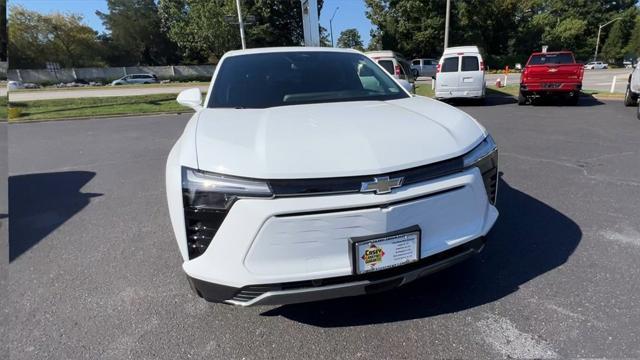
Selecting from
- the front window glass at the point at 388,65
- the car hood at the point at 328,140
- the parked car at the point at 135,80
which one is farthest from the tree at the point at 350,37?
the car hood at the point at 328,140

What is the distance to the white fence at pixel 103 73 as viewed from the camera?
45812 mm

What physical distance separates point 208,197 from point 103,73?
56.6 meters

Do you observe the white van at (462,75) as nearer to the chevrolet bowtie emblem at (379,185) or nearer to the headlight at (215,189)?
the chevrolet bowtie emblem at (379,185)

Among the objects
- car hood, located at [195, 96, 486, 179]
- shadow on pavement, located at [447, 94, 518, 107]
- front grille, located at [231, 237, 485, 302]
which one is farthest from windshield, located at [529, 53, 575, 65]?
front grille, located at [231, 237, 485, 302]

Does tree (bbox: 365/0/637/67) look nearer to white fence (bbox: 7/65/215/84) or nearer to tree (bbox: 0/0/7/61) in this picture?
white fence (bbox: 7/65/215/84)

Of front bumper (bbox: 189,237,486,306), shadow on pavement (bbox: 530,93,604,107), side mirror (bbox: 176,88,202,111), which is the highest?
side mirror (bbox: 176,88,202,111)

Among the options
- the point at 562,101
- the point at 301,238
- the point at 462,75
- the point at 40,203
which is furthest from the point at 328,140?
the point at 562,101

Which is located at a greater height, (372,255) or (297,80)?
(297,80)

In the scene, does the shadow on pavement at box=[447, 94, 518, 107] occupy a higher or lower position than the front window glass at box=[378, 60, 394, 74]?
lower

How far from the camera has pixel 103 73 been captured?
48938mm

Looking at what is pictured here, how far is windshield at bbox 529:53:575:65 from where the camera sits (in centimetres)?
1146

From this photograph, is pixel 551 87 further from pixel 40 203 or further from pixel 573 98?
pixel 40 203

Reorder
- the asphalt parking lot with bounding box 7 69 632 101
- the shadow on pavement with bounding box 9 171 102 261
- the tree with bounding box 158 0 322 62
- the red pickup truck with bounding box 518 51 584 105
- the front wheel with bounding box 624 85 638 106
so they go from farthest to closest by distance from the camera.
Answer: the tree with bounding box 158 0 322 62, the asphalt parking lot with bounding box 7 69 632 101, the red pickup truck with bounding box 518 51 584 105, the front wheel with bounding box 624 85 638 106, the shadow on pavement with bounding box 9 171 102 261

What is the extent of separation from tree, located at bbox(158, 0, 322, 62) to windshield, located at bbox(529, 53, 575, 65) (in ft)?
99.7
